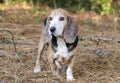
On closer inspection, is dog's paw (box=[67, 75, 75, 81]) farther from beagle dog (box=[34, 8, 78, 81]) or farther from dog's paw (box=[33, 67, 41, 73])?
dog's paw (box=[33, 67, 41, 73])

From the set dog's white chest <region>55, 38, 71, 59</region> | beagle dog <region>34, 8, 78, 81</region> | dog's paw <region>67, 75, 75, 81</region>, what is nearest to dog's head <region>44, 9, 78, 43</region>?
beagle dog <region>34, 8, 78, 81</region>

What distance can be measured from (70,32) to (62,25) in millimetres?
Answer: 185

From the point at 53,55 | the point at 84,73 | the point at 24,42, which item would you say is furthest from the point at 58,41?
the point at 24,42

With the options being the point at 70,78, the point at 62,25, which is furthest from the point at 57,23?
the point at 70,78

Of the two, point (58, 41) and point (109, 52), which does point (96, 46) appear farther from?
point (58, 41)

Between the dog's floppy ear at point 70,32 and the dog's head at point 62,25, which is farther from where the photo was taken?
the dog's floppy ear at point 70,32

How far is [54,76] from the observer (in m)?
5.77

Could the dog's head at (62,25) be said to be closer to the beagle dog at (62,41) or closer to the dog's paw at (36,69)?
the beagle dog at (62,41)

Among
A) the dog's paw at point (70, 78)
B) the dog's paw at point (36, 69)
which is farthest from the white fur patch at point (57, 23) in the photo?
the dog's paw at point (36, 69)

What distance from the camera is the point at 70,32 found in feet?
18.8

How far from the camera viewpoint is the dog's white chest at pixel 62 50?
18.9 feet

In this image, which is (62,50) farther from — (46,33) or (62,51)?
(46,33)

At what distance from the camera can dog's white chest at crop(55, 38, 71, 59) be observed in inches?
227

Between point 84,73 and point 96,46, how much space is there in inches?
87.2
